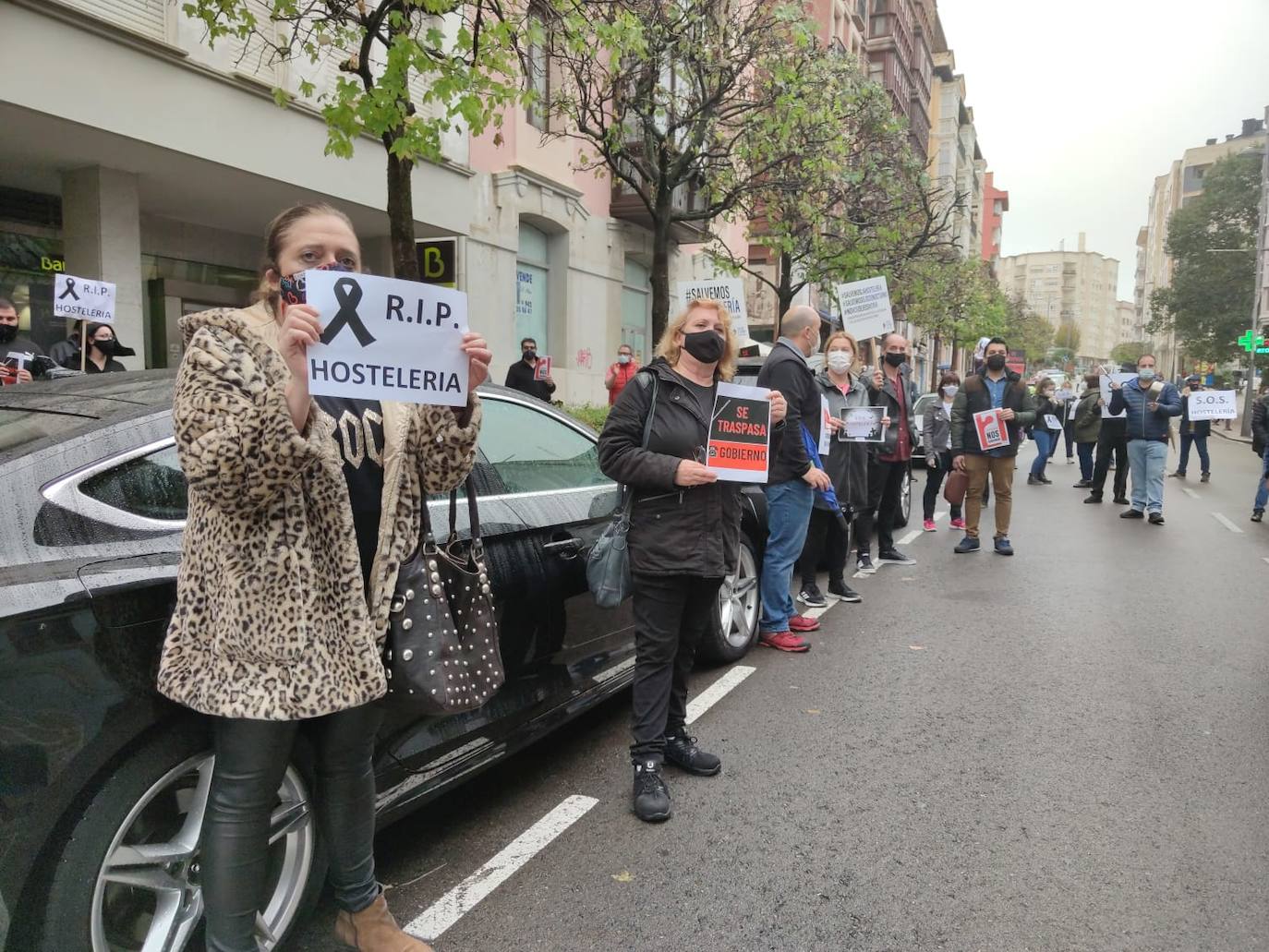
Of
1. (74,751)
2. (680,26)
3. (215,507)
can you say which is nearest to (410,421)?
(215,507)

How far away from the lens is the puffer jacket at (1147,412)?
448 inches

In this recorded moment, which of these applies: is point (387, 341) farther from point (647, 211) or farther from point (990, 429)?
point (647, 211)

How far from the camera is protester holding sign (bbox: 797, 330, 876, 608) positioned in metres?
6.73

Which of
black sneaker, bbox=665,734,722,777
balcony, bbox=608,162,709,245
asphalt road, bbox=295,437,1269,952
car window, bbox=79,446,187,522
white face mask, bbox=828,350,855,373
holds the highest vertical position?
balcony, bbox=608,162,709,245

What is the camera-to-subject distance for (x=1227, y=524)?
11.6 metres

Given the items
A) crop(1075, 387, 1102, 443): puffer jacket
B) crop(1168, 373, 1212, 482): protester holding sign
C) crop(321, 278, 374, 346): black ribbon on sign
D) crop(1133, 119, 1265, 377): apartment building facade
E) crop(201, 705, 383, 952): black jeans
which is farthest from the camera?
crop(1133, 119, 1265, 377): apartment building facade

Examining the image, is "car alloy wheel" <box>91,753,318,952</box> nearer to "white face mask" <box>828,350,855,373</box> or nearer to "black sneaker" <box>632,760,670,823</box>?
"black sneaker" <box>632,760,670,823</box>

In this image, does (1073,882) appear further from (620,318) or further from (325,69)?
(620,318)

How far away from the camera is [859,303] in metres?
9.30

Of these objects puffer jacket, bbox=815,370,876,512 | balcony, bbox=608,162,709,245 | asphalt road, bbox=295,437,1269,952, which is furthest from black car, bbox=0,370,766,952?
balcony, bbox=608,162,709,245

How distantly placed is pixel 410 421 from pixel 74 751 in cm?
102

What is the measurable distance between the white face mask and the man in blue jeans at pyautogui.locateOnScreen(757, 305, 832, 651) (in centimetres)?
132

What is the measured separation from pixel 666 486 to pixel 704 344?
60 cm

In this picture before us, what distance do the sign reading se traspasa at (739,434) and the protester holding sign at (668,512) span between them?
0.05 metres
